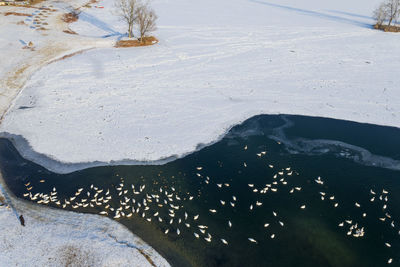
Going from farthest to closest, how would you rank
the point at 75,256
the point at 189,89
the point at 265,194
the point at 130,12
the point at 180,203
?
the point at 130,12, the point at 189,89, the point at 265,194, the point at 180,203, the point at 75,256

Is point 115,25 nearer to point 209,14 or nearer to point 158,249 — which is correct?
point 209,14

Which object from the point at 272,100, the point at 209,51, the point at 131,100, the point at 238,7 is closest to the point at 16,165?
the point at 131,100

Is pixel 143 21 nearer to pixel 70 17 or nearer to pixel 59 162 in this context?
pixel 70 17

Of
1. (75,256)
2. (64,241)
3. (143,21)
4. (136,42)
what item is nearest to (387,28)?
(143,21)

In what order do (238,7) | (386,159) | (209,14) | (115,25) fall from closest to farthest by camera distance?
(386,159)
(115,25)
(209,14)
(238,7)

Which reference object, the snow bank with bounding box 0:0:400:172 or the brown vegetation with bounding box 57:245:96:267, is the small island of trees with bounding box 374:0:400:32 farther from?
the brown vegetation with bounding box 57:245:96:267

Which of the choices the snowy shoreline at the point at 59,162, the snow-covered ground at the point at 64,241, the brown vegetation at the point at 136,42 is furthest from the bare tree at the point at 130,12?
the snow-covered ground at the point at 64,241

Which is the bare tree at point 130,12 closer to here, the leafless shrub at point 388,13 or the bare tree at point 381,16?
the bare tree at point 381,16
